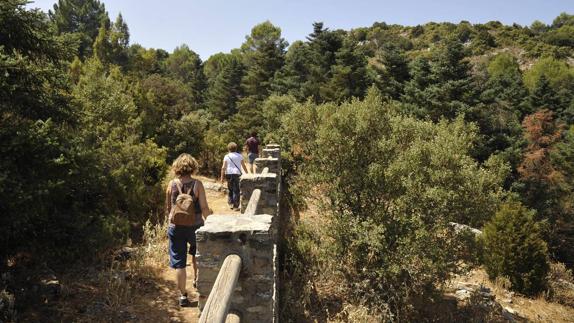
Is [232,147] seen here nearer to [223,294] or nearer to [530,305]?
[223,294]

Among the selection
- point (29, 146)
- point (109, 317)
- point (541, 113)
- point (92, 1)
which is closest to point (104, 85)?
point (29, 146)

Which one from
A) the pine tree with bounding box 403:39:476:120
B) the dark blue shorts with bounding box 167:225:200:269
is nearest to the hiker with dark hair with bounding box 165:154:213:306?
the dark blue shorts with bounding box 167:225:200:269

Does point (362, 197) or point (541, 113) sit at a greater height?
point (541, 113)

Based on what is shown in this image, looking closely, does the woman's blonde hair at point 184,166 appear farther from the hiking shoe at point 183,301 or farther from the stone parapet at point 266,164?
the stone parapet at point 266,164

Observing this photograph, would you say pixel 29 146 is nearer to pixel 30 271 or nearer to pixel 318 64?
pixel 30 271

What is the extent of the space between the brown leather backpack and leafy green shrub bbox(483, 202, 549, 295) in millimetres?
9808

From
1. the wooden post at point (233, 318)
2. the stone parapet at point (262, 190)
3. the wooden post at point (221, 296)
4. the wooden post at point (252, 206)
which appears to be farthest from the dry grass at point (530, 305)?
the wooden post at point (221, 296)

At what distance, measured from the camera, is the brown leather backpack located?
4754mm

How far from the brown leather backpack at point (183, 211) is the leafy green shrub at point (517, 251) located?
9.81 metres

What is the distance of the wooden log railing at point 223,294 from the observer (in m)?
2.61

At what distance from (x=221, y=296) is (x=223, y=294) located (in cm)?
3

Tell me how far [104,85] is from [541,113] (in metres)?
26.6

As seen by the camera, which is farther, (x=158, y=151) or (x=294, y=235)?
(x=158, y=151)

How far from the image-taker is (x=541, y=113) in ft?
82.8
